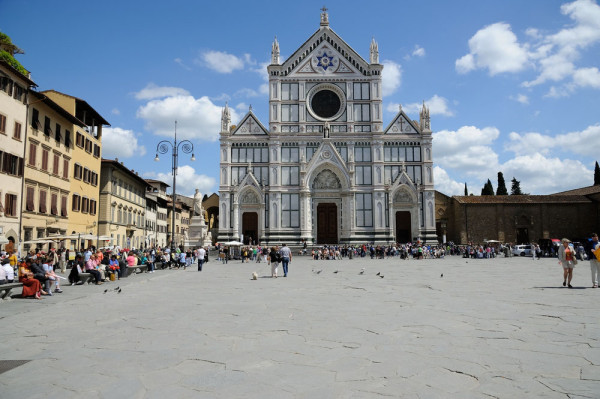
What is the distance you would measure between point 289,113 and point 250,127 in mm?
4291

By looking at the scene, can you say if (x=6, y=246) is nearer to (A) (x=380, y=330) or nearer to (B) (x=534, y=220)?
(A) (x=380, y=330)

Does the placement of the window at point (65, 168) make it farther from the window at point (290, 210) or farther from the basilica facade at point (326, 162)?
the window at point (290, 210)

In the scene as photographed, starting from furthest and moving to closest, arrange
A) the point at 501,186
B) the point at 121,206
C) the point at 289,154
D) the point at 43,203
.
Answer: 1. the point at 501,186
2. the point at 289,154
3. the point at 121,206
4. the point at 43,203

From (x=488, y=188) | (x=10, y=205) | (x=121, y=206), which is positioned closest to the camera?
(x=10, y=205)

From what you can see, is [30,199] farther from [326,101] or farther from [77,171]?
[326,101]

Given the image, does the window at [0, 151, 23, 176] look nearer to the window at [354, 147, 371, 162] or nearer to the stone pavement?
the stone pavement

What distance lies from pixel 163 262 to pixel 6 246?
811 centimetres

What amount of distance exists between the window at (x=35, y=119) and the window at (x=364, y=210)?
29180 millimetres

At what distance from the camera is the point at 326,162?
46188 mm

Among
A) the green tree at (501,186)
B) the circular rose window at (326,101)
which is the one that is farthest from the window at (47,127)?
the green tree at (501,186)

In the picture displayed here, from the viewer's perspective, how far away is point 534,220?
1943 inches

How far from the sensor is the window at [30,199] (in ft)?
82.6

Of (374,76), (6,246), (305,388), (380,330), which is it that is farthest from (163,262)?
(374,76)

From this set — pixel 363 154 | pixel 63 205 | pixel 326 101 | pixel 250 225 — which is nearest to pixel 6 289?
pixel 63 205
